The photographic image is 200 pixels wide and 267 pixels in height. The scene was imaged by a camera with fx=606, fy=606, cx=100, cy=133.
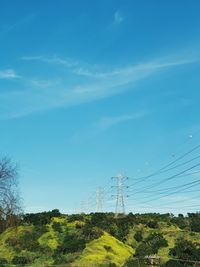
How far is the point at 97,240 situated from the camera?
216 feet

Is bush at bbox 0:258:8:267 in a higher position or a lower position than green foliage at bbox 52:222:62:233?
lower

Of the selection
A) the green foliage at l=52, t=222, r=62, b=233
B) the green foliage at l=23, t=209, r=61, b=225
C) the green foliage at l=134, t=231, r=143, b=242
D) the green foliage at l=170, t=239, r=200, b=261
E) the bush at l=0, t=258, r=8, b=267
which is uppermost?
the green foliage at l=23, t=209, r=61, b=225

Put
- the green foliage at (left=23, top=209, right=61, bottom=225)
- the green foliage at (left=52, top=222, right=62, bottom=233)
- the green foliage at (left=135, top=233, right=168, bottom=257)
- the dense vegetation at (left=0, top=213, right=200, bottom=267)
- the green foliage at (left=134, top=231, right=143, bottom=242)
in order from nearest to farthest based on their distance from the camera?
the dense vegetation at (left=0, top=213, right=200, bottom=267) < the green foliage at (left=135, top=233, right=168, bottom=257) < the green foliage at (left=134, top=231, right=143, bottom=242) < the green foliage at (left=52, top=222, right=62, bottom=233) < the green foliage at (left=23, top=209, right=61, bottom=225)

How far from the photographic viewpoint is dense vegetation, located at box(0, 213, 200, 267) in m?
60.2

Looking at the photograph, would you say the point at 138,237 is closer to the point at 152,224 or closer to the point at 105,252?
the point at 152,224

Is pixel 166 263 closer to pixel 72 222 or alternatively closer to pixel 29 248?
pixel 29 248

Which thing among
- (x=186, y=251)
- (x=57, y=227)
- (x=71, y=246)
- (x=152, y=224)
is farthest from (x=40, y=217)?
Result: (x=186, y=251)

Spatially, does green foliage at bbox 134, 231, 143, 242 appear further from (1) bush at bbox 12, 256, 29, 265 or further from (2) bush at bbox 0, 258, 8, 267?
(2) bush at bbox 0, 258, 8, 267

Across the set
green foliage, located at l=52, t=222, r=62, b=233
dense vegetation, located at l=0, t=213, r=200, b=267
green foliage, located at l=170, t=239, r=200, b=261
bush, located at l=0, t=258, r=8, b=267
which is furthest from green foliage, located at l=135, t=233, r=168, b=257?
bush, located at l=0, t=258, r=8, b=267

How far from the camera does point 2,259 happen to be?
6438 centimetres

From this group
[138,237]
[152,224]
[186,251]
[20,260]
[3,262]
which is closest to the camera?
[186,251]

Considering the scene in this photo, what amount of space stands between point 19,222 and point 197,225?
73.4 feet

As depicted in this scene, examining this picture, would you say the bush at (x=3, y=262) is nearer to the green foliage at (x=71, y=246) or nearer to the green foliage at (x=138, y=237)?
the green foliage at (x=71, y=246)

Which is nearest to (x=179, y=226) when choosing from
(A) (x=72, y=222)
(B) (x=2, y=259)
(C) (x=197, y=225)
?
(C) (x=197, y=225)
